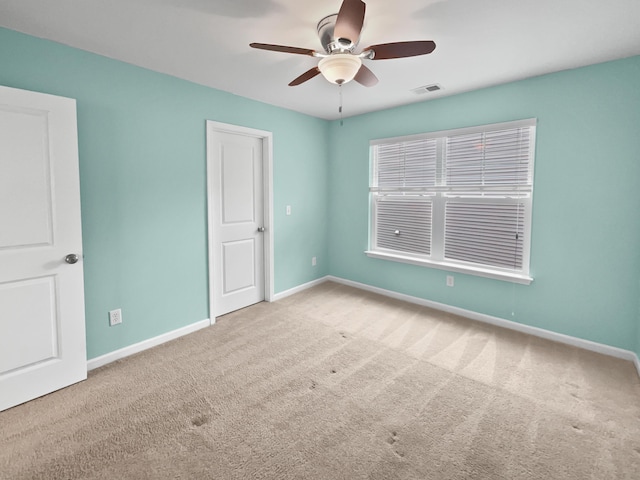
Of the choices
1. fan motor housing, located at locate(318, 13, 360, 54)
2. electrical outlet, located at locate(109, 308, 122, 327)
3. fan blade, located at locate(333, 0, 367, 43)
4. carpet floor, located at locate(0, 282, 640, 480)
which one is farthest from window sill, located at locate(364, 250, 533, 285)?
electrical outlet, located at locate(109, 308, 122, 327)

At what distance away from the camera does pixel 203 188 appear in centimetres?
317

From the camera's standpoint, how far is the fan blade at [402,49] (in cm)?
170

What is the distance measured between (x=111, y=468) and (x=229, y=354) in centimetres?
118

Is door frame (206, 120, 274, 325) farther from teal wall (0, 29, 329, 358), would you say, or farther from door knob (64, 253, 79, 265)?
door knob (64, 253, 79, 265)

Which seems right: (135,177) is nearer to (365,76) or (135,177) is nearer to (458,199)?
(365,76)

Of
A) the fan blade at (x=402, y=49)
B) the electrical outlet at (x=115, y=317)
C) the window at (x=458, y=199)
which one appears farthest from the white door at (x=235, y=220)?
the fan blade at (x=402, y=49)

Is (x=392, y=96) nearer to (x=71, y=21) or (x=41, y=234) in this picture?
(x=71, y=21)

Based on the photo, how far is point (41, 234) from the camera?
212 centimetres

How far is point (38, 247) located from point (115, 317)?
0.80 meters

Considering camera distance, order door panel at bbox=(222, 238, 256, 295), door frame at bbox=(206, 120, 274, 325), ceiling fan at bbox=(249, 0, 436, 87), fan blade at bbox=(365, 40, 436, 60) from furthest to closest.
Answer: door panel at bbox=(222, 238, 256, 295), door frame at bbox=(206, 120, 274, 325), fan blade at bbox=(365, 40, 436, 60), ceiling fan at bbox=(249, 0, 436, 87)

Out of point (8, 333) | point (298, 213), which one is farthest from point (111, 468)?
point (298, 213)

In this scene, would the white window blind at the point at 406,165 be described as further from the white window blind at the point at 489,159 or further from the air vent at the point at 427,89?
the air vent at the point at 427,89

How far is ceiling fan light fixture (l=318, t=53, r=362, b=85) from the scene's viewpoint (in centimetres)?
182

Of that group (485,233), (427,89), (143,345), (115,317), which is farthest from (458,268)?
(115,317)
